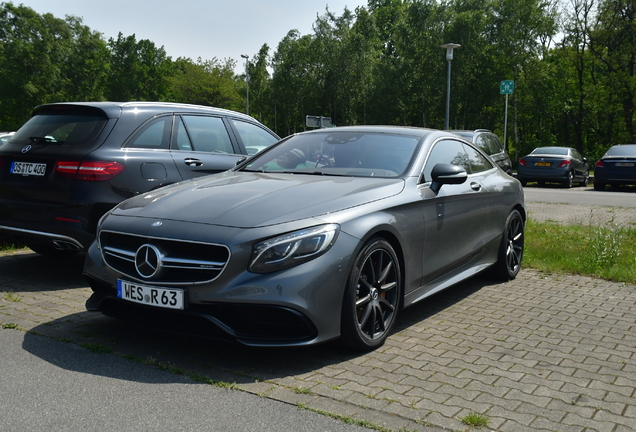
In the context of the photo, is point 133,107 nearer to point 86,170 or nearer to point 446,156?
point 86,170

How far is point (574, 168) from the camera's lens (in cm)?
2344

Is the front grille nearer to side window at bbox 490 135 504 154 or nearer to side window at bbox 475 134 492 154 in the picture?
side window at bbox 475 134 492 154

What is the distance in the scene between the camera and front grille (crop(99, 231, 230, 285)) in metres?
3.81

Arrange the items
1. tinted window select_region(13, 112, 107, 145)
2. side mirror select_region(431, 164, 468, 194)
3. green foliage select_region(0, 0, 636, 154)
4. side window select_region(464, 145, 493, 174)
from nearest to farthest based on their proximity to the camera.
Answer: side mirror select_region(431, 164, 468, 194), tinted window select_region(13, 112, 107, 145), side window select_region(464, 145, 493, 174), green foliage select_region(0, 0, 636, 154)

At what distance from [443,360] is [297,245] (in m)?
1.24

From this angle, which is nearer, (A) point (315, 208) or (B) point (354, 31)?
(A) point (315, 208)

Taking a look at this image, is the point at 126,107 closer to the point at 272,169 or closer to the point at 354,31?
the point at 272,169

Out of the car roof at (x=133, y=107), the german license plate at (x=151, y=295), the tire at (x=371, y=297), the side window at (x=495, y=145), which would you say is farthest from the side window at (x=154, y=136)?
the side window at (x=495, y=145)

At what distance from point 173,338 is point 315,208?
1.38 metres

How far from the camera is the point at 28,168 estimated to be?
20.0ft

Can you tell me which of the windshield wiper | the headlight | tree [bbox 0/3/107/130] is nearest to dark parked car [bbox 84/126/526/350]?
the headlight

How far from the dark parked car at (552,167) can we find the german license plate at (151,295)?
20930 millimetres

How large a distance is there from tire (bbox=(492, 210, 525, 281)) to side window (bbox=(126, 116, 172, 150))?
3594 mm

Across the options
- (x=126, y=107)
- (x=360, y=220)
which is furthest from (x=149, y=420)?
(x=126, y=107)
